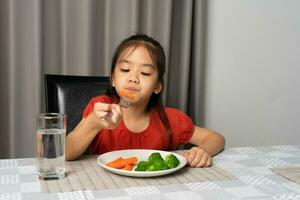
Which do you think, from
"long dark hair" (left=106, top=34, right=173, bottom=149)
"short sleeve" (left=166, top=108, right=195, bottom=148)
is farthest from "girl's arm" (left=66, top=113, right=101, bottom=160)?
"short sleeve" (left=166, top=108, right=195, bottom=148)

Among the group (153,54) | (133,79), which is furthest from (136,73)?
(153,54)

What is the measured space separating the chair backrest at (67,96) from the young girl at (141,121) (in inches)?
3.8

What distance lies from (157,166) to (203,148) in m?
0.29

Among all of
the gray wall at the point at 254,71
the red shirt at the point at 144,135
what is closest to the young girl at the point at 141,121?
the red shirt at the point at 144,135

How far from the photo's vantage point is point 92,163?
112 cm

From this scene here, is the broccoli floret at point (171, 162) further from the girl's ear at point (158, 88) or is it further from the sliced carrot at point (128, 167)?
the girl's ear at point (158, 88)

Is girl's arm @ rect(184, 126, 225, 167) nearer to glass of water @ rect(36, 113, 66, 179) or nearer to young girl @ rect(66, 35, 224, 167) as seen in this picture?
young girl @ rect(66, 35, 224, 167)

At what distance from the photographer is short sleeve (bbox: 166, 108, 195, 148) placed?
1.54 m

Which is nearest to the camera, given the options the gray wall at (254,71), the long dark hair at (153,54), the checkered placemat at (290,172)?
the checkered placemat at (290,172)

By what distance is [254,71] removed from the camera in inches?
100

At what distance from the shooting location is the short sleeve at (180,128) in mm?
1543

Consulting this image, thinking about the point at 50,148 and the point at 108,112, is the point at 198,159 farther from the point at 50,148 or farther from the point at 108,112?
the point at 50,148

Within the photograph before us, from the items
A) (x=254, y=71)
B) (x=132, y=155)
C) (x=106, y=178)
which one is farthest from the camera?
(x=254, y=71)

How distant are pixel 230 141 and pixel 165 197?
1.80 meters
